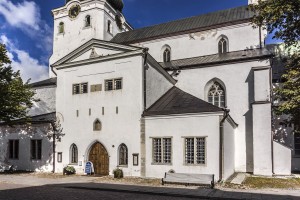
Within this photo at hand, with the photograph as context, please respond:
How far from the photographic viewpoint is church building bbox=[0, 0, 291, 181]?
1745 centimetres

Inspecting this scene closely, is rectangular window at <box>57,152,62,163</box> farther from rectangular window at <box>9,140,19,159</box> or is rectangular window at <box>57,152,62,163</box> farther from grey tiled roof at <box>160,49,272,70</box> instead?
grey tiled roof at <box>160,49,272,70</box>

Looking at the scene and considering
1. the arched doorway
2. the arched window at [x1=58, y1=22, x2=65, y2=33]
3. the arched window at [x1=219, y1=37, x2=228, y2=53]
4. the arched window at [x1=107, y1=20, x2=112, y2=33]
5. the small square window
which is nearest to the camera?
the arched doorway

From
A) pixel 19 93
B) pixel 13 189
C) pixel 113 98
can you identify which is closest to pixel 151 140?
pixel 113 98

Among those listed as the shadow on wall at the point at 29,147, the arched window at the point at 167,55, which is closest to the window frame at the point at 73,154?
the shadow on wall at the point at 29,147

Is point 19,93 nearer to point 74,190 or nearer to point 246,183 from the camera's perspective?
point 74,190

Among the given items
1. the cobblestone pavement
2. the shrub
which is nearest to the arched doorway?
the shrub

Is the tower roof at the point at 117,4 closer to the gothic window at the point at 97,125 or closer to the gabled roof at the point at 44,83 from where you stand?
the gabled roof at the point at 44,83

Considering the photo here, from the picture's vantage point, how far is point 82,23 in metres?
31.8

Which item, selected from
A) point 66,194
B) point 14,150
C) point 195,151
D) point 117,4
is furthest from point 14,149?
point 117,4

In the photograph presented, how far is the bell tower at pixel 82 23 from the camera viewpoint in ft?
102

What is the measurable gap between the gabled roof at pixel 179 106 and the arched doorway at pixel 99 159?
407 centimetres

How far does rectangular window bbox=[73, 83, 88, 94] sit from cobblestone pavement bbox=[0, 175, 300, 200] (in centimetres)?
747

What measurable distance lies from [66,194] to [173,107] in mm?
8473

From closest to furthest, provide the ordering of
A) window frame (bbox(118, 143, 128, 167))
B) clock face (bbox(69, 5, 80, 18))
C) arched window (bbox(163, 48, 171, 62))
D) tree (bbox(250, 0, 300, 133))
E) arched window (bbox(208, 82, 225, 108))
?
tree (bbox(250, 0, 300, 133)) < window frame (bbox(118, 143, 128, 167)) < arched window (bbox(208, 82, 225, 108)) < arched window (bbox(163, 48, 171, 62)) < clock face (bbox(69, 5, 80, 18))
